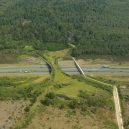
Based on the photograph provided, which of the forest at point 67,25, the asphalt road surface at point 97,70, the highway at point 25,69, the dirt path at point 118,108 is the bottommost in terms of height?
the dirt path at point 118,108

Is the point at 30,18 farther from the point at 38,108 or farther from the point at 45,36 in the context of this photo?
the point at 38,108

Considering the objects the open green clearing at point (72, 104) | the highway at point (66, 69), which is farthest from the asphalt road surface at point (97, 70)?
the open green clearing at point (72, 104)

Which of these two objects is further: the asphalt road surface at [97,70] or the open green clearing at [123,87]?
the asphalt road surface at [97,70]

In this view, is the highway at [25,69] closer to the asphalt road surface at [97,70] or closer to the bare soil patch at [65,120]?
the asphalt road surface at [97,70]

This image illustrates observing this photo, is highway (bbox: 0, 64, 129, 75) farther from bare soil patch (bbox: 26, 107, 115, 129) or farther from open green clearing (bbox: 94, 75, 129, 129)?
bare soil patch (bbox: 26, 107, 115, 129)

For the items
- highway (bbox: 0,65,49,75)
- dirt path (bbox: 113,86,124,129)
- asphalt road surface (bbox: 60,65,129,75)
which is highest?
highway (bbox: 0,65,49,75)

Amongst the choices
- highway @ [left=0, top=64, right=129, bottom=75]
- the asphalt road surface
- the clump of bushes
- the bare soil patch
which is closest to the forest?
the asphalt road surface

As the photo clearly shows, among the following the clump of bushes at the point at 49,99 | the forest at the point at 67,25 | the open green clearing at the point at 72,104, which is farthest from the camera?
the forest at the point at 67,25

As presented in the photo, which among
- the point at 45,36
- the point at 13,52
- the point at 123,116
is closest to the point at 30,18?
the point at 45,36

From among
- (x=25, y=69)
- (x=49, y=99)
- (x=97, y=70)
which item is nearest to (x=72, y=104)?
(x=49, y=99)
